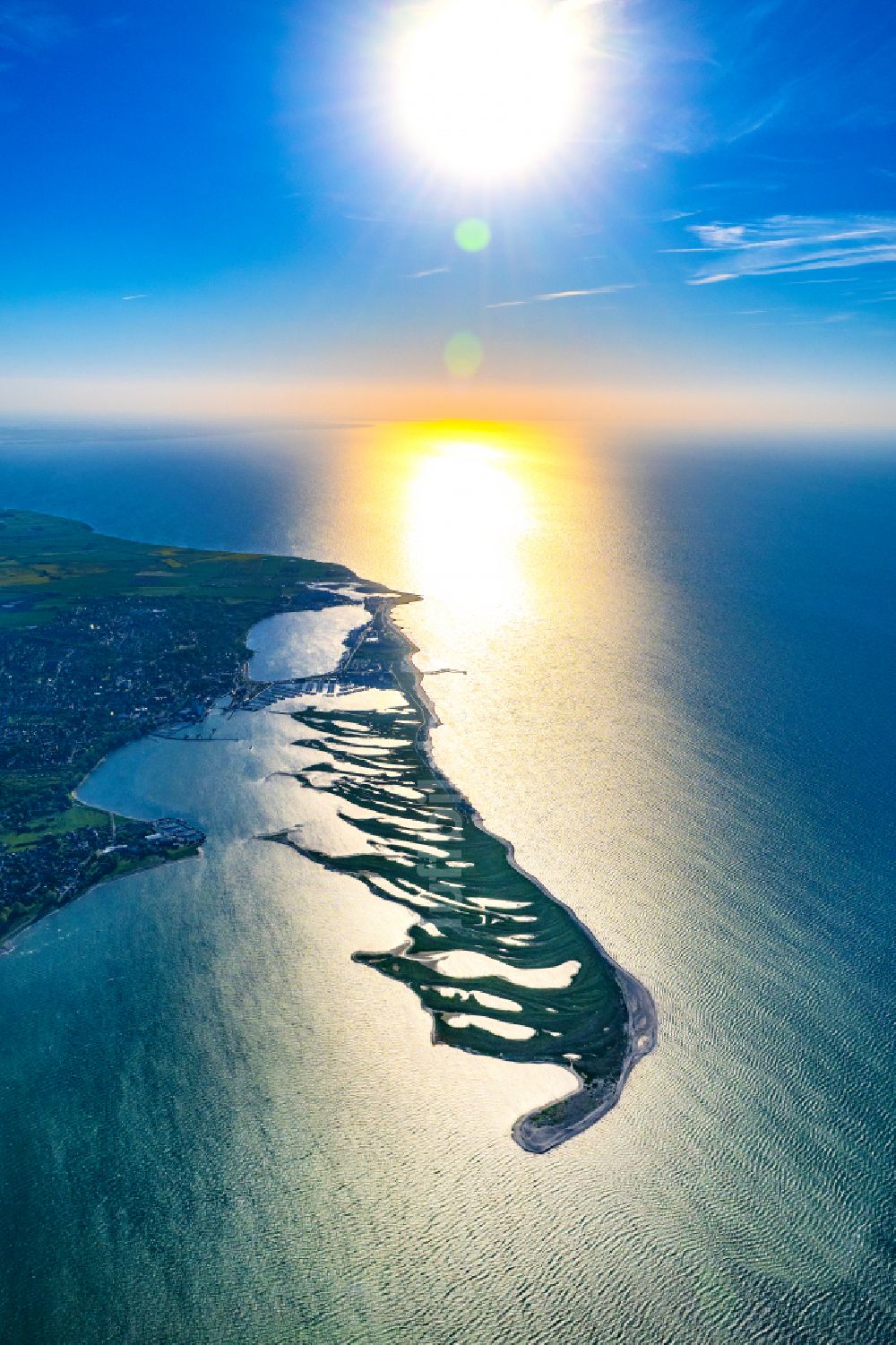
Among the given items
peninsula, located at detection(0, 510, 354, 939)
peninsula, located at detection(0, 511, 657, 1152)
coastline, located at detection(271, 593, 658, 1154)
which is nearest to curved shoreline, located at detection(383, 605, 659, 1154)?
coastline, located at detection(271, 593, 658, 1154)

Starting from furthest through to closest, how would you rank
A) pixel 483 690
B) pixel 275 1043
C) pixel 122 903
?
pixel 483 690, pixel 122 903, pixel 275 1043

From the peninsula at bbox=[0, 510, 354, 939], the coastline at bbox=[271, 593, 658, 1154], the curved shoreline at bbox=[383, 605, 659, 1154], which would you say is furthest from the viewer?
the peninsula at bbox=[0, 510, 354, 939]

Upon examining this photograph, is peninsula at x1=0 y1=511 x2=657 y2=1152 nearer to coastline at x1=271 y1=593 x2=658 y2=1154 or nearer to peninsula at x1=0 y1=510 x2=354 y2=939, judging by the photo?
coastline at x1=271 y1=593 x2=658 y2=1154

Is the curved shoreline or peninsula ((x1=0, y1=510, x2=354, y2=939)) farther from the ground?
peninsula ((x1=0, y1=510, x2=354, y2=939))

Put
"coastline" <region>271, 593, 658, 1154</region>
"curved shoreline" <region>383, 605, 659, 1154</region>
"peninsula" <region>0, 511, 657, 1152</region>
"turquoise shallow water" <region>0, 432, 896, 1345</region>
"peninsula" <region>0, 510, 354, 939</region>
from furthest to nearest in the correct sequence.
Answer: "peninsula" <region>0, 510, 354, 939</region>
"peninsula" <region>0, 511, 657, 1152</region>
"coastline" <region>271, 593, 658, 1154</region>
"curved shoreline" <region>383, 605, 659, 1154</region>
"turquoise shallow water" <region>0, 432, 896, 1345</region>

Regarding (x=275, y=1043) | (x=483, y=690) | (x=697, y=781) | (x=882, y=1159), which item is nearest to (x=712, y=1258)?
(x=882, y=1159)

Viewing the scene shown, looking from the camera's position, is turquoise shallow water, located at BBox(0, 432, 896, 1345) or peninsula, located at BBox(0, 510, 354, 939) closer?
turquoise shallow water, located at BBox(0, 432, 896, 1345)

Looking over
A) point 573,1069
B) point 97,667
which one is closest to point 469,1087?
point 573,1069

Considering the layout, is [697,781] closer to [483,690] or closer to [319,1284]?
[483,690]
